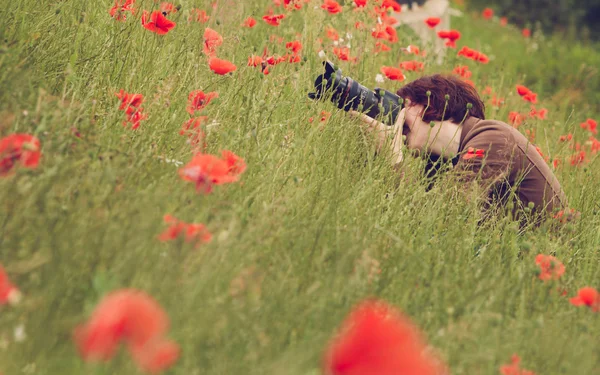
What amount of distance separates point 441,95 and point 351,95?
597 millimetres

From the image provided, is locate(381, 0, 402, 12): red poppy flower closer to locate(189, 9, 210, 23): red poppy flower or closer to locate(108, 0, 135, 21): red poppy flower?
locate(189, 9, 210, 23): red poppy flower

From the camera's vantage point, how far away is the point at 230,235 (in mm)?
1549

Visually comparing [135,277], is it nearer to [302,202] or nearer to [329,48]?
[302,202]

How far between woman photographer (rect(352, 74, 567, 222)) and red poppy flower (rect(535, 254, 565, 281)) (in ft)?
2.20

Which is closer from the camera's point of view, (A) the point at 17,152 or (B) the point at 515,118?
(A) the point at 17,152

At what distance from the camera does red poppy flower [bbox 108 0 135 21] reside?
2533 millimetres

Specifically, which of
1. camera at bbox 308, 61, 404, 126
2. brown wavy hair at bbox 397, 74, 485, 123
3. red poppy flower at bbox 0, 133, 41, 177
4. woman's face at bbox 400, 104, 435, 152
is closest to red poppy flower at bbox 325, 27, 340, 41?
brown wavy hair at bbox 397, 74, 485, 123

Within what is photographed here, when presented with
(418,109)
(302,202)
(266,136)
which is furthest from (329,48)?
(302,202)

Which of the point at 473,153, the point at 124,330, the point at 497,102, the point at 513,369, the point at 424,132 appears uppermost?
the point at 124,330

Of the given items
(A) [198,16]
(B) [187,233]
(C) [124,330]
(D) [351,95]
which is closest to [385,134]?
(D) [351,95]

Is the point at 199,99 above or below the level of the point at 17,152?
below

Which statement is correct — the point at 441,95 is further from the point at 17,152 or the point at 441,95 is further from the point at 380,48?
the point at 17,152

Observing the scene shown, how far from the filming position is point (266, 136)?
2377mm

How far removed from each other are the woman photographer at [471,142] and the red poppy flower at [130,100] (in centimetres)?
86
